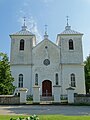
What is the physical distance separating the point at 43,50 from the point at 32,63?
2778 millimetres

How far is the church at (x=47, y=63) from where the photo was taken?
3253 cm

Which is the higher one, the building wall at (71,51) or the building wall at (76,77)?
the building wall at (71,51)

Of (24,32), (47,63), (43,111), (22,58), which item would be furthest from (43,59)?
(43,111)

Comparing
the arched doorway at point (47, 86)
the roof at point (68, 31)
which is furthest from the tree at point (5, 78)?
the roof at point (68, 31)

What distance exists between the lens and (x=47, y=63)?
109ft

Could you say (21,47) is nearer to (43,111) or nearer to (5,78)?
(5,78)

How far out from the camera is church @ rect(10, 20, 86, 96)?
32531 millimetres

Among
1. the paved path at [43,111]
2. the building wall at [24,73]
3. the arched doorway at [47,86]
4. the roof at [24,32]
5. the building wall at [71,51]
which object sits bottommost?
the paved path at [43,111]

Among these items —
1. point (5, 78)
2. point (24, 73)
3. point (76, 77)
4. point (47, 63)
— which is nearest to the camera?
point (5, 78)

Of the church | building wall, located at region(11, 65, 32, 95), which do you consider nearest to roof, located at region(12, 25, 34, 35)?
the church

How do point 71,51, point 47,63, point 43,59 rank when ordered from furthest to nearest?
point 71,51, point 43,59, point 47,63

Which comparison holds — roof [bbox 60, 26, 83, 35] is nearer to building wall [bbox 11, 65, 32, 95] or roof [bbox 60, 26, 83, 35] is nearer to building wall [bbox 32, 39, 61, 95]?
building wall [bbox 32, 39, 61, 95]

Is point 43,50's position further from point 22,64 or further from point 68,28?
point 68,28

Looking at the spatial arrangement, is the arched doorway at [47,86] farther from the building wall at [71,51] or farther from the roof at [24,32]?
the roof at [24,32]
